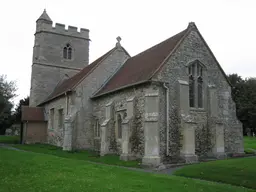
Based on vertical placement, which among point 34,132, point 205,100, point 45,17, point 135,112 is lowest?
point 34,132

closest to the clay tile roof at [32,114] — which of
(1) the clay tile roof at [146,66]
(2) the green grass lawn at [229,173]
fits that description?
(1) the clay tile roof at [146,66]

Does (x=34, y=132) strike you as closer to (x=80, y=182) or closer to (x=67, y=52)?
(x=67, y=52)

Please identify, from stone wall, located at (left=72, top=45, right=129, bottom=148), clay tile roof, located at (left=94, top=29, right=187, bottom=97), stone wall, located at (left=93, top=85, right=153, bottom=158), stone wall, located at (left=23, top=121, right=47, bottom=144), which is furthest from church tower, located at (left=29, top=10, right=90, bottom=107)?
clay tile roof, located at (left=94, top=29, right=187, bottom=97)

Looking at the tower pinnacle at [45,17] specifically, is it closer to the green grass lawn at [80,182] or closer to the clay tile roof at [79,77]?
the clay tile roof at [79,77]

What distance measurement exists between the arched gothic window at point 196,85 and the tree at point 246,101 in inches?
1190

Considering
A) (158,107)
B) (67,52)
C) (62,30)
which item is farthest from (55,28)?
(158,107)

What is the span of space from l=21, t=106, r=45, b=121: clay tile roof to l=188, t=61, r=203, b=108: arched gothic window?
63.7 ft

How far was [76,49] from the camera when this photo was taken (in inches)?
1576

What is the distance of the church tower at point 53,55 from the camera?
37656 mm

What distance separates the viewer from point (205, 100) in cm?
2072

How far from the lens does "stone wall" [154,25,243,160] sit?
18828 mm

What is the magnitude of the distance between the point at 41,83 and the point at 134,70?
61.2 ft

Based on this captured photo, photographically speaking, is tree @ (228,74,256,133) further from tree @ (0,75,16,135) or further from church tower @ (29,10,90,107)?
tree @ (0,75,16,135)

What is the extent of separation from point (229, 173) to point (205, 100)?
8.45m
